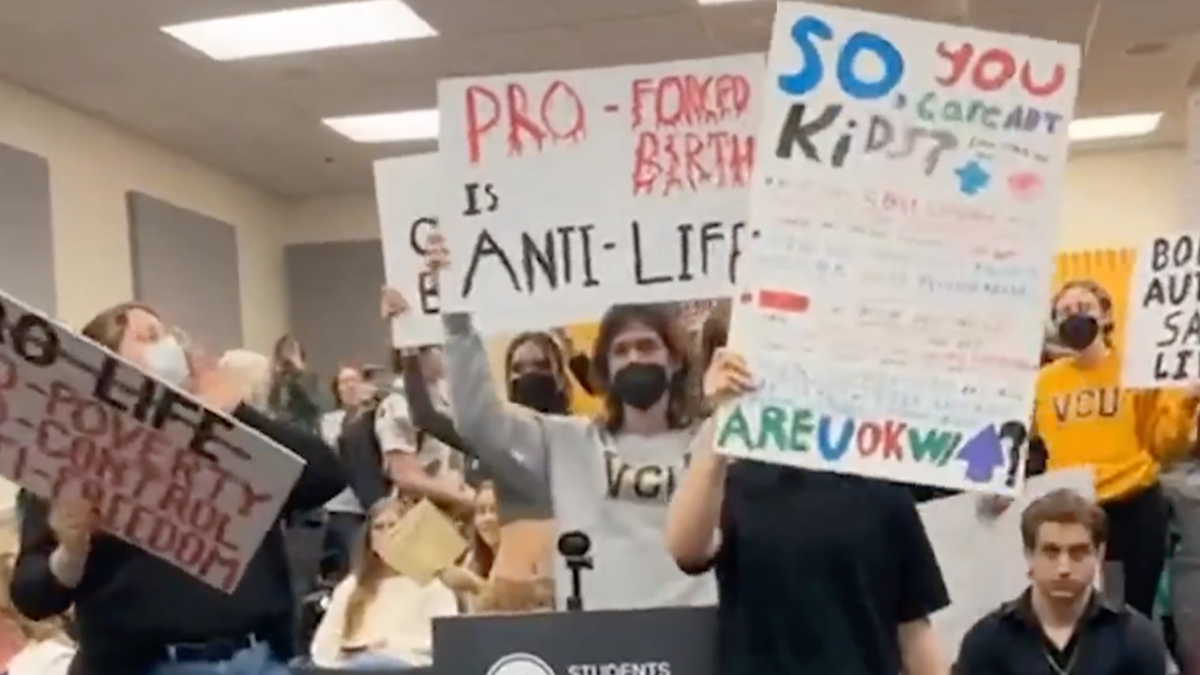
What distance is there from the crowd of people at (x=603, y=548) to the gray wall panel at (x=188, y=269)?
4.67 meters

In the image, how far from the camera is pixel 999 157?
2193 millimetres

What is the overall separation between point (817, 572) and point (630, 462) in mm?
656

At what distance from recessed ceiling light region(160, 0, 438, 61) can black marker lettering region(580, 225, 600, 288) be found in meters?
3.77

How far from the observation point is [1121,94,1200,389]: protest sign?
11.8 ft

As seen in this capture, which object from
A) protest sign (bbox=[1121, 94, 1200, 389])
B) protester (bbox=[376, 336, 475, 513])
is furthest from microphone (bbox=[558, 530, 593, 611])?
protester (bbox=[376, 336, 475, 513])

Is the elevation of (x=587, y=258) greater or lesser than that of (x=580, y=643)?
greater

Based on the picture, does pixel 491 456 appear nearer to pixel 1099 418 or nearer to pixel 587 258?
pixel 587 258

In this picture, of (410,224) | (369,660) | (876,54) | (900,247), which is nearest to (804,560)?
(900,247)

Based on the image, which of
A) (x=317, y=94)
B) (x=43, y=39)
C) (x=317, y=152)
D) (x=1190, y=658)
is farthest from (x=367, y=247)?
(x=1190, y=658)

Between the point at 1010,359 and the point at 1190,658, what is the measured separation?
7.43ft

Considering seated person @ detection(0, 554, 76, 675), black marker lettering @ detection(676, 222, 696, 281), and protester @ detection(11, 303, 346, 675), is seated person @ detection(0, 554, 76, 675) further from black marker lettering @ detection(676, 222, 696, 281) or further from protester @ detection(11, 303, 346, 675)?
black marker lettering @ detection(676, 222, 696, 281)

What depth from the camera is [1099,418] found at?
14.6 feet

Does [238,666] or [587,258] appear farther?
[587,258]

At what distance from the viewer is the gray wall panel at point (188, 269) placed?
8719 millimetres
